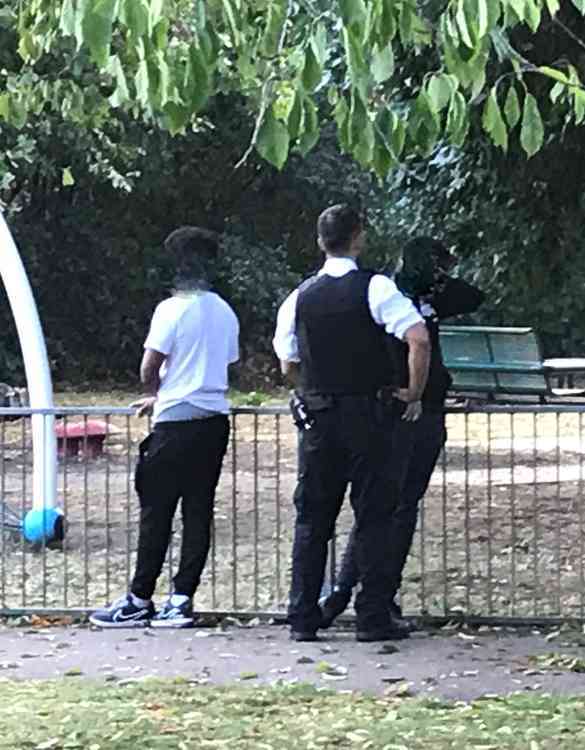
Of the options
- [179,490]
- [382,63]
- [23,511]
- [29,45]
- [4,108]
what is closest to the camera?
[382,63]

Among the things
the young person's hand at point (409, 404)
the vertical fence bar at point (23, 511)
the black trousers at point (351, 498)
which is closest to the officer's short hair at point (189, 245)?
the black trousers at point (351, 498)

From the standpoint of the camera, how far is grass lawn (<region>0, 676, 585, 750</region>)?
616 centimetres

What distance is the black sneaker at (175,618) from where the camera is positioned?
28.4 ft

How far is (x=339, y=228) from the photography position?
26.5ft

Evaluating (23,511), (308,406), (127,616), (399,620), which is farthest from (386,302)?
(23,511)

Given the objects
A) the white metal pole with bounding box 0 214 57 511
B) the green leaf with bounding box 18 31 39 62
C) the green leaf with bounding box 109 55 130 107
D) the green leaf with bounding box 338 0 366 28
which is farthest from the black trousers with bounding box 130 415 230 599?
the green leaf with bounding box 338 0 366 28

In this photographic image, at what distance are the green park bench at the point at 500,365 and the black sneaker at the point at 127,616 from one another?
10.7 metres

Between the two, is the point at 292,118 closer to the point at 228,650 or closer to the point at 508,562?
the point at 228,650

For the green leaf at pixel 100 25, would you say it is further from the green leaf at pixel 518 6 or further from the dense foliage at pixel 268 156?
the green leaf at pixel 518 6

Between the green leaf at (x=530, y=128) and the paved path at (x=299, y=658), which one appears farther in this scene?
the paved path at (x=299, y=658)

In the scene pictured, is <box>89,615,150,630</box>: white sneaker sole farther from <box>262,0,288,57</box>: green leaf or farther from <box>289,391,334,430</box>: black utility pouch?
<box>262,0,288,57</box>: green leaf

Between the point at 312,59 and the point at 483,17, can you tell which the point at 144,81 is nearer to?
the point at 312,59

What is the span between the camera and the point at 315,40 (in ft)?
16.5

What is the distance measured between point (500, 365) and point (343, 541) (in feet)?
29.4
